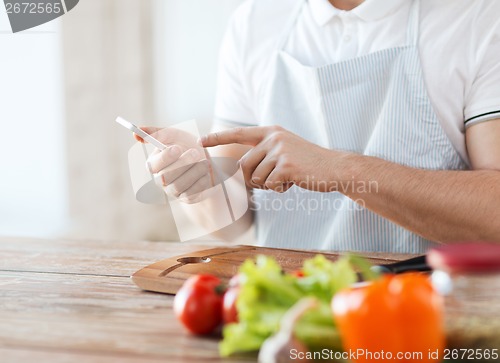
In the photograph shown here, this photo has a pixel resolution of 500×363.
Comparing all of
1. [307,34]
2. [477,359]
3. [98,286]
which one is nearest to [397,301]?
[477,359]

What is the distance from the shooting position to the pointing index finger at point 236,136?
1.46 m

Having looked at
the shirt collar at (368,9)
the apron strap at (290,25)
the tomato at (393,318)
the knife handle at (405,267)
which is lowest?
the knife handle at (405,267)

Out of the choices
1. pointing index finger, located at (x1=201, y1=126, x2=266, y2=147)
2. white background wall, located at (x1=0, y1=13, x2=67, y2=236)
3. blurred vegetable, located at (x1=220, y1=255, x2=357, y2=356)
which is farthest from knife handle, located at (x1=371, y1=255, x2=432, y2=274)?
white background wall, located at (x1=0, y1=13, x2=67, y2=236)

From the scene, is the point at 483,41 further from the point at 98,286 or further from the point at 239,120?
the point at 98,286

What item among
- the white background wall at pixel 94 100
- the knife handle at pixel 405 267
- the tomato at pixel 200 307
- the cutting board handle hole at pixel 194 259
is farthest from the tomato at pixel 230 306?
the white background wall at pixel 94 100

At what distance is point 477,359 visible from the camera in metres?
0.84

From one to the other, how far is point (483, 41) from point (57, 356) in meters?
1.16

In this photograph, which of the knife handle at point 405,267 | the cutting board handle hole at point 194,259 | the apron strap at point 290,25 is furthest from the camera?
the apron strap at point 290,25

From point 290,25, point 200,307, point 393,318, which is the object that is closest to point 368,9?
point 290,25

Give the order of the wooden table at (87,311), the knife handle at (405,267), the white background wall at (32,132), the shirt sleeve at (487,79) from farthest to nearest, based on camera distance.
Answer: the white background wall at (32,132), the shirt sleeve at (487,79), the knife handle at (405,267), the wooden table at (87,311)

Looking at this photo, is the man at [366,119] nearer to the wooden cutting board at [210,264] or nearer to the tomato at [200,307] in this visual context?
the wooden cutting board at [210,264]

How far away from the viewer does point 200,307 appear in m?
0.95

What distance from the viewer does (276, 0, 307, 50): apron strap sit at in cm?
181

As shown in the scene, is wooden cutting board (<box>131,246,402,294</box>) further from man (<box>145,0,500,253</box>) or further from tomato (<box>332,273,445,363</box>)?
tomato (<box>332,273,445,363</box>)
